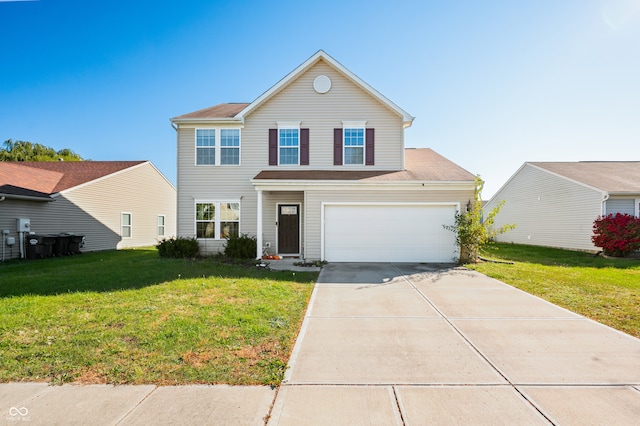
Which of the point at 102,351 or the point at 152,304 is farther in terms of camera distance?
the point at 152,304

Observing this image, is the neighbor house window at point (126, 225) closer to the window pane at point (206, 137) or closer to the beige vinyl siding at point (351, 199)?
the window pane at point (206, 137)

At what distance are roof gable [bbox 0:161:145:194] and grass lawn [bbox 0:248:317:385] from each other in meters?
10.2

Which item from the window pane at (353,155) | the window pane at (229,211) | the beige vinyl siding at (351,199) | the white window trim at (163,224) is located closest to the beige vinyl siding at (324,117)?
the window pane at (353,155)

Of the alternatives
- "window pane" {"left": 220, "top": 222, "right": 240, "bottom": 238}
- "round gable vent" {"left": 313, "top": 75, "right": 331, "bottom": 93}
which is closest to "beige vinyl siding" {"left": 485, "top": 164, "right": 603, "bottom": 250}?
"round gable vent" {"left": 313, "top": 75, "right": 331, "bottom": 93}

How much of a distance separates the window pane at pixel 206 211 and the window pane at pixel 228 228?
593 mm

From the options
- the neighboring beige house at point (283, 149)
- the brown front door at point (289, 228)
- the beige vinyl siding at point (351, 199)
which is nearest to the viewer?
the beige vinyl siding at point (351, 199)

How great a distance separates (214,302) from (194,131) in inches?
378

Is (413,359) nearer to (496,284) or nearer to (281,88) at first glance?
(496,284)

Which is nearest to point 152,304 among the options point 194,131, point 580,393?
point 580,393

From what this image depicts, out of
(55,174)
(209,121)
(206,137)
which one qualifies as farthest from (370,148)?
(55,174)

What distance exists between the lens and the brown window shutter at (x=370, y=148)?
13.2 meters

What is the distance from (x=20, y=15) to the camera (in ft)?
44.0

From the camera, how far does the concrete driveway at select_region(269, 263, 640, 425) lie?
2.81 meters

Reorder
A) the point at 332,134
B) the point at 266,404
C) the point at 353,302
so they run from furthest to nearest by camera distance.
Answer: the point at 332,134, the point at 353,302, the point at 266,404
